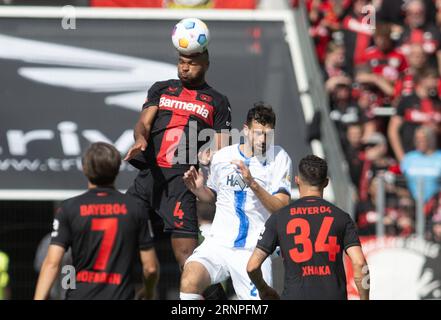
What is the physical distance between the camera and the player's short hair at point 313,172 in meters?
9.09

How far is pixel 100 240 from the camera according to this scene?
27.2ft

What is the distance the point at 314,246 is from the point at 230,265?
6.29ft

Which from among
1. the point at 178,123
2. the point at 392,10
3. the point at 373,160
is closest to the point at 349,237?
the point at 178,123

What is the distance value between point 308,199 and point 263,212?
1.70m

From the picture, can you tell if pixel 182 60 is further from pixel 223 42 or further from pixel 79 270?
pixel 223 42

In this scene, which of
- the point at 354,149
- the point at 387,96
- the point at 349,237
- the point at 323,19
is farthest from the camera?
the point at 323,19

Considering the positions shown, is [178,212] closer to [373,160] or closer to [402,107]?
[373,160]

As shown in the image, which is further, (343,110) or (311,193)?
(343,110)

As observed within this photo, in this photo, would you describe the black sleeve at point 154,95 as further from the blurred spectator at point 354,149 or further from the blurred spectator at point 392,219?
the blurred spectator at point 354,149

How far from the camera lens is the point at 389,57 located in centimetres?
1694

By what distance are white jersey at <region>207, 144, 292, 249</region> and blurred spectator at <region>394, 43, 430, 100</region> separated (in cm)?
584

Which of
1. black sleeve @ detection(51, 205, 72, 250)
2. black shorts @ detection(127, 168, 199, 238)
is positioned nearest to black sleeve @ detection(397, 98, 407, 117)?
black shorts @ detection(127, 168, 199, 238)

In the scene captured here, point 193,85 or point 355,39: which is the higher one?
point 355,39

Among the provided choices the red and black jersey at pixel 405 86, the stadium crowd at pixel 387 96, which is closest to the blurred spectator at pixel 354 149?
the stadium crowd at pixel 387 96
